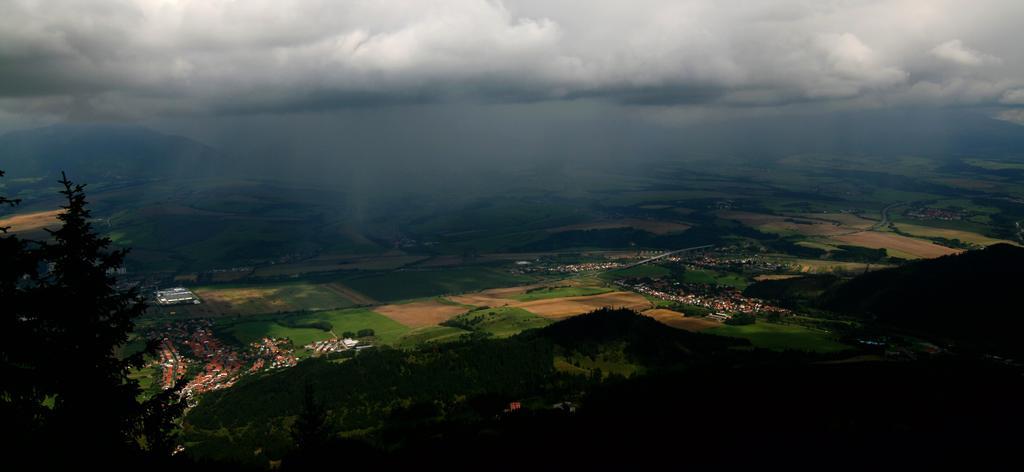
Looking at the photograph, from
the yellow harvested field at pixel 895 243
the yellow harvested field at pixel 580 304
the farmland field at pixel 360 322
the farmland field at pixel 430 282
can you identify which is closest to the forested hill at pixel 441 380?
the farmland field at pixel 360 322

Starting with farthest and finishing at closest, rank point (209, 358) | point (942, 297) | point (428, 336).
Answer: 1. point (428, 336)
2. point (942, 297)
3. point (209, 358)

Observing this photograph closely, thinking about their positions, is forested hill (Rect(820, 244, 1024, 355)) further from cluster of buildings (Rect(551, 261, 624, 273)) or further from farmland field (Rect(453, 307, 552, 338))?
cluster of buildings (Rect(551, 261, 624, 273))

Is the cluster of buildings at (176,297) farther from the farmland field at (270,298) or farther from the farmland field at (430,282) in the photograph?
the farmland field at (430,282)

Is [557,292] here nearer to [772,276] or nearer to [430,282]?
[430,282]

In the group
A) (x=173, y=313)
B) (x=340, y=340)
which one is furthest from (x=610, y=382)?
(x=173, y=313)

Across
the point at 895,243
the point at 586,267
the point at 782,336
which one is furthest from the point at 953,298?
the point at 586,267

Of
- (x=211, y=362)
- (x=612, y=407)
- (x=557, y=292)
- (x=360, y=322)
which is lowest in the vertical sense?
(x=211, y=362)
